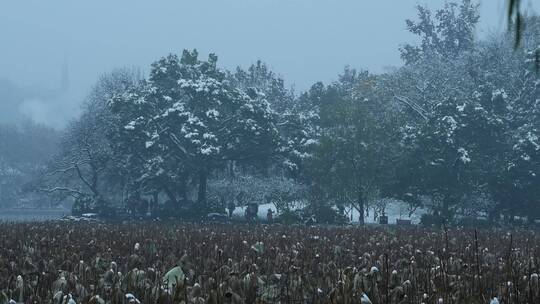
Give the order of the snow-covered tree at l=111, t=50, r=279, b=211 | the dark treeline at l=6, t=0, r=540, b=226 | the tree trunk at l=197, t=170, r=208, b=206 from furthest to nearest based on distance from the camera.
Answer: the tree trunk at l=197, t=170, r=208, b=206, the snow-covered tree at l=111, t=50, r=279, b=211, the dark treeline at l=6, t=0, r=540, b=226

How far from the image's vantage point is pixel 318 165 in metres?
43.4

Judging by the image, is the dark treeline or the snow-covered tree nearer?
the dark treeline

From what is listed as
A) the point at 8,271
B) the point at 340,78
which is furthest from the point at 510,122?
the point at 340,78

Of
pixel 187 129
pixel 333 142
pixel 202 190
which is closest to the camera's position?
pixel 333 142

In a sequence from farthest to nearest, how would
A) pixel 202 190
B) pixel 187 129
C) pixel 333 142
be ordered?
pixel 202 190 < pixel 187 129 < pixel 333 142

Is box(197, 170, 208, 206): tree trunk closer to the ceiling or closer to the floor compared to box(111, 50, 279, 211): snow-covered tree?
closer to the floor

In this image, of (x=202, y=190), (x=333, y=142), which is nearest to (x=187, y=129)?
(x=202, y=190)

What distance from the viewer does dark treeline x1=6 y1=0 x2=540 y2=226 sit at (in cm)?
4003

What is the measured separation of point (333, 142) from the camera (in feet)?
140

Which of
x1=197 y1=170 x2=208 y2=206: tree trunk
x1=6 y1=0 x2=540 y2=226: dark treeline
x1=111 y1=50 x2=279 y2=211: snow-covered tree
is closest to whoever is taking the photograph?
x1=6 y1=0 x2=540 y2=226: dark treeline

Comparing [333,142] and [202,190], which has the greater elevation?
[333,142]

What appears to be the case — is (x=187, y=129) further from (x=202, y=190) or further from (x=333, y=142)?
(x=333, y=142)

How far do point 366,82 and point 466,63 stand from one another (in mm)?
13166

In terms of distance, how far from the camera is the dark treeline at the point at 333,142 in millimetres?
40031
